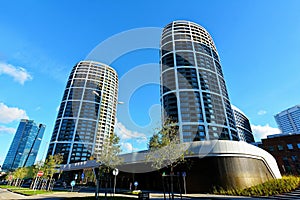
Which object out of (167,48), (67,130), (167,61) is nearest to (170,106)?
(167,61)

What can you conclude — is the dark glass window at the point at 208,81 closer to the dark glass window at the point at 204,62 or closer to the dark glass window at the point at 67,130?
the dark glass window at the point at 204,62

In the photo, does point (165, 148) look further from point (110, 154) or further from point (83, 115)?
point (83, 115)

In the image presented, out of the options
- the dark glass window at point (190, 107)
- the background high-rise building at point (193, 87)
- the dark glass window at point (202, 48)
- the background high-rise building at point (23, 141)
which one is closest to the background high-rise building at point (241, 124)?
the background high-rise building at point (193, 87)

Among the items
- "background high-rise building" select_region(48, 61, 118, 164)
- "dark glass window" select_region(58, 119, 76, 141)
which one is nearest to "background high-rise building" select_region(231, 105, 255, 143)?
"background high-rise building" select_region(48, 61, 118, 164)

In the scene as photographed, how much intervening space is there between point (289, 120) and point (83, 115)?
20538cm

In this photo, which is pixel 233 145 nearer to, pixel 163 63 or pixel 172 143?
pixel 172 143

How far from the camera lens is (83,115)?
94375mm

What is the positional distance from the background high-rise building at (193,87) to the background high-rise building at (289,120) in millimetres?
146583

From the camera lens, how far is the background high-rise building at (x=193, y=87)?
55.6 metres

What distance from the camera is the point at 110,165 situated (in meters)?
19.2

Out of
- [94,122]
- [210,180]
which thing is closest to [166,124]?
[210,180]

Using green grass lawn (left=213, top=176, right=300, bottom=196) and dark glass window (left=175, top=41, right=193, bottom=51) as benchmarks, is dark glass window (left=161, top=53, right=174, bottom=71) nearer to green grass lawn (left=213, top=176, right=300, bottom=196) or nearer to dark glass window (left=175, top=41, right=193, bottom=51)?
dark glass window (left=175, top=41, right=193, bottom=51)

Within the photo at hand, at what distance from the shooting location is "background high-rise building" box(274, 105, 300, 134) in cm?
16338

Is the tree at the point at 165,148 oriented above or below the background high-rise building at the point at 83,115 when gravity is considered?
below
